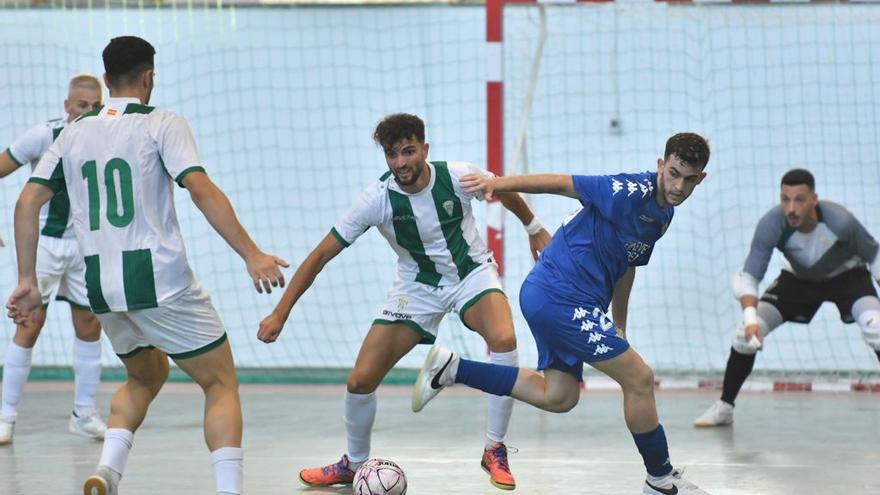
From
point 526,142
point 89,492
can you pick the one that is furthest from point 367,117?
point 89,492

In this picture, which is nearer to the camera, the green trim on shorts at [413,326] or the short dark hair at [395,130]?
the short dark hair at [395,130]

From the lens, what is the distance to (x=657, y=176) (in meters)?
5.52

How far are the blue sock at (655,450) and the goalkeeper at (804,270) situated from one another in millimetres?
2437

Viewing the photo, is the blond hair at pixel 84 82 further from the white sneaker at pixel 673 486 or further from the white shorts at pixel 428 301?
the white sneaker at pixel 673 486

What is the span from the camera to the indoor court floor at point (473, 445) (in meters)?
6.17

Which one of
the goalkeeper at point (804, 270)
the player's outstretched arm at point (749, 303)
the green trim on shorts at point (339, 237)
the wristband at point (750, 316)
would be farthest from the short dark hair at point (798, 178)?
the green trim on shorts at point (339, 237)

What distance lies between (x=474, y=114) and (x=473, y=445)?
4.66m

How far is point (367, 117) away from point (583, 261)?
619 centimetres

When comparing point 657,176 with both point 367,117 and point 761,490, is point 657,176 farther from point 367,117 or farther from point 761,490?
point 367,117

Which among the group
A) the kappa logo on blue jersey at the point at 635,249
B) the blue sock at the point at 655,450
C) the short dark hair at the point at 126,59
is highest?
the short dark hair at the point at 126,59

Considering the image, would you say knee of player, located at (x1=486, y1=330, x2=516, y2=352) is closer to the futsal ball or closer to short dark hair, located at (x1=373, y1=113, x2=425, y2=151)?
the futsal ball

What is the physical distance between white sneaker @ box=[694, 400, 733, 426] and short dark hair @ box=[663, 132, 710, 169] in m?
2.99

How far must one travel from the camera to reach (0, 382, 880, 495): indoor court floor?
6.17 m

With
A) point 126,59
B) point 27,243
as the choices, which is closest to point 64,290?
point 27,243
